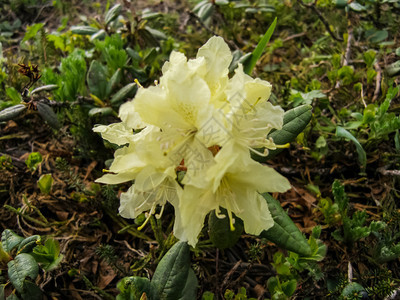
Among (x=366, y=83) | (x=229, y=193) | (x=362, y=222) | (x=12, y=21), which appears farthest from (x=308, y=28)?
(x=12, y=21)

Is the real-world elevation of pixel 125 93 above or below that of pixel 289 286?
above

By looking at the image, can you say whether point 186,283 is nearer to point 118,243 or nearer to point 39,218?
point 118,243

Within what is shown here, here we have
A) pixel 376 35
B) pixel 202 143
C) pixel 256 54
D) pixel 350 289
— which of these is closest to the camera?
pixel 202 143

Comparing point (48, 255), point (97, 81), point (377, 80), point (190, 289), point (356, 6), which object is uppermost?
point (356, 6)

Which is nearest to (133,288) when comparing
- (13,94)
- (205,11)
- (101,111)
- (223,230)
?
(223,230)

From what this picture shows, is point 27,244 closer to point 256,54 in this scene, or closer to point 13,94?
point 13,94

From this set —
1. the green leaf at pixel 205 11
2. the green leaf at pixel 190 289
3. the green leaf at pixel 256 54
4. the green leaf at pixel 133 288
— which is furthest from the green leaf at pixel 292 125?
the green leaf at pixel 205 11

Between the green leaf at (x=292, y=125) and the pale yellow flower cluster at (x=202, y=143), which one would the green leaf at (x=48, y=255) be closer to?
the pale yellow flower cluster at (x=202, y=143)

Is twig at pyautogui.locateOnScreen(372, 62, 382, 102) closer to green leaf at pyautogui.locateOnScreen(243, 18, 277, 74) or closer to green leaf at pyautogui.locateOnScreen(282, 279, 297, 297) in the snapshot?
green leaf at pyautogui.locateOnScreen(243, 18, 277, 74)
